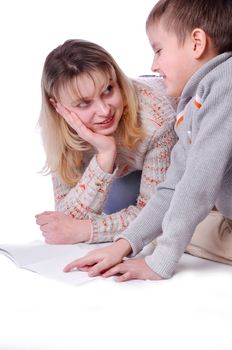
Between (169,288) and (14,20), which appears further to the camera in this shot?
(14,20)

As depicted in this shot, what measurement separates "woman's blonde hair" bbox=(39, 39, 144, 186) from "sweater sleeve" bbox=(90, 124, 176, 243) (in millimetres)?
65

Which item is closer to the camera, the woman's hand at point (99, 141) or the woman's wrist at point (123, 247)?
the woman's wrist at point (123, 247)

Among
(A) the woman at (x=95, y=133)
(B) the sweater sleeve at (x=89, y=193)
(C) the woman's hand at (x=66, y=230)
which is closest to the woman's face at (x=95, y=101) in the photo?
(A) the woman at (x=95, y=133)

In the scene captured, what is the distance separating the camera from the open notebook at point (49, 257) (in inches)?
60.0

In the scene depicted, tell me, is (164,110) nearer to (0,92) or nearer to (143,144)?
(143,144)

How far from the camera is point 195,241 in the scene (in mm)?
1715

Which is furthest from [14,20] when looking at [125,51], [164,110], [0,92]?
[164,110]

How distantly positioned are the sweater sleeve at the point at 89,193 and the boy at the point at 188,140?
29 centimetres

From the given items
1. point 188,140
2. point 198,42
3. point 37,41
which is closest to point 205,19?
point 198,42

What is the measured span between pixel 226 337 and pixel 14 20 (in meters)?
2.27

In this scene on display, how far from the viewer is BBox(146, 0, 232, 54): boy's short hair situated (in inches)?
63.9

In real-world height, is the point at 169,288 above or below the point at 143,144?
below

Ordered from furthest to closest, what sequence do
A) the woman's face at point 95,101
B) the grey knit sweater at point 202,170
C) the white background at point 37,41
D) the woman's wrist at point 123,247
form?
1. the white background at point 37,41
2. the woman's face at point 95,101
3. the woman's wrist at point 123,247
4. the grey knit sweater at point 202,170

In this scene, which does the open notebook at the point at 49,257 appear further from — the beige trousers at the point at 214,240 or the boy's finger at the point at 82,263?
the beige trousers at the point at 214,240
